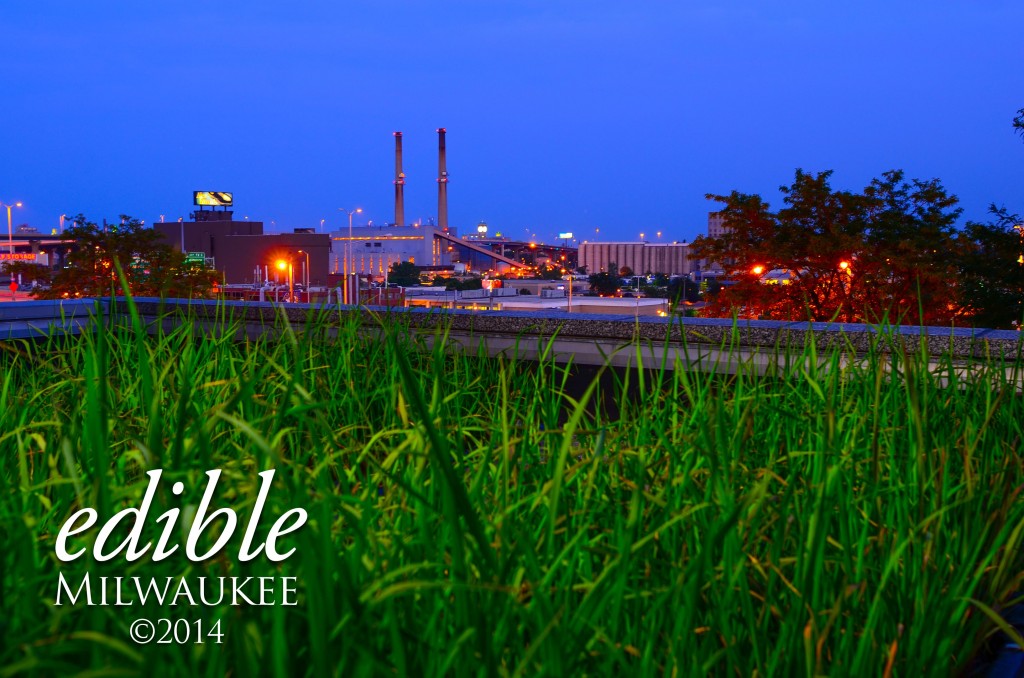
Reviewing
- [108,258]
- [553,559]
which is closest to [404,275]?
[108,258]

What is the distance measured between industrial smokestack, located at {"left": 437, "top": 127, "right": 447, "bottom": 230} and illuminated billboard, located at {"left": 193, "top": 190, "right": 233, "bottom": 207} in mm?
46063

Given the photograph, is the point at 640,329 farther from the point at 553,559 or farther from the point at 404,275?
the point at 404,275

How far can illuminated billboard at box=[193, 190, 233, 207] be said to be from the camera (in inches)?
6324

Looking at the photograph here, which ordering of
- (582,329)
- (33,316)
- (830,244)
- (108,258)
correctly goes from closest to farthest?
1. (582,329)
2. (33,316)
3. (830,244)
4. (108,258)

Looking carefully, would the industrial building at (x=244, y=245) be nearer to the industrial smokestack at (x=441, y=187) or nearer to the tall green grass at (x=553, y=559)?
the industrial smokestack at (x=441, y=187)

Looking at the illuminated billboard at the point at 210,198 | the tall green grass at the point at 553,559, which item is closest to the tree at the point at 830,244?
the tall green grass at the point at 553,559

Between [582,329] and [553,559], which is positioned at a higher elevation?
[582,329]

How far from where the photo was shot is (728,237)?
90.5 feet

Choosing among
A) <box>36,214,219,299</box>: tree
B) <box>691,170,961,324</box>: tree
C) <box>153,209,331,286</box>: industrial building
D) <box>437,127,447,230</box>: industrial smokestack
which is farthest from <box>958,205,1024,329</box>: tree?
<box>437,127,447,230</box>: industrial smokestack

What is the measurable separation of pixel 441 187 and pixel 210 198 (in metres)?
50.3

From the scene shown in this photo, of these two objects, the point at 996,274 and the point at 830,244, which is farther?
the point at 830,244

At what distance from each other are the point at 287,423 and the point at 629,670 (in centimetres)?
209

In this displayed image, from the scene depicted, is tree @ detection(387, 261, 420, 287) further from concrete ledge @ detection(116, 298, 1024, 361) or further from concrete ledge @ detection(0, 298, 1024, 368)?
concrete ledge @ detection(116, 298, 1024, 361)

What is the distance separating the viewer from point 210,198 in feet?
531
